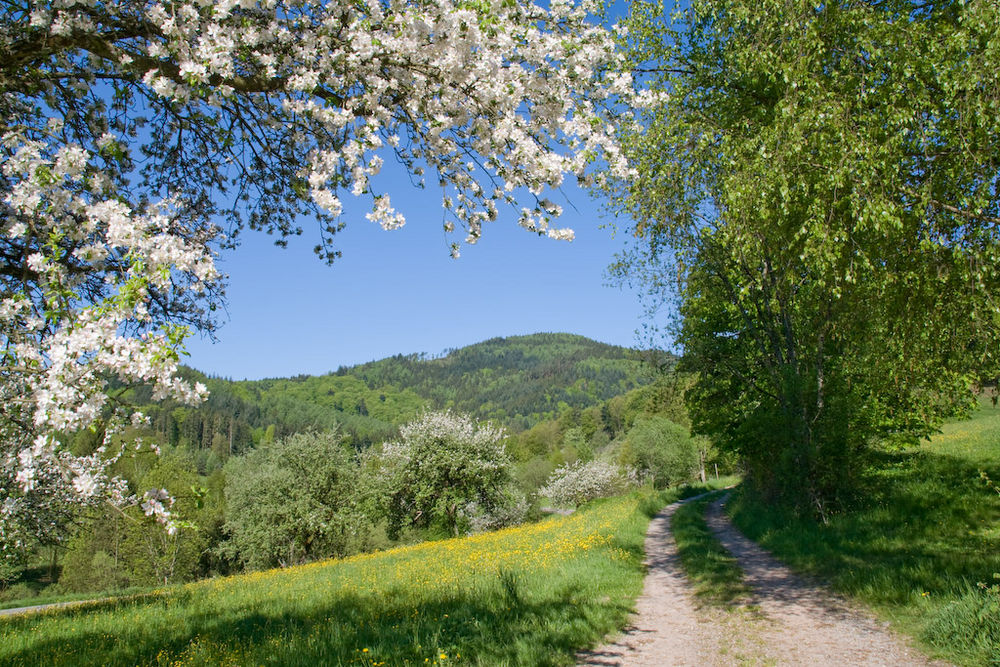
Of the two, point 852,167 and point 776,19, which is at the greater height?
point 776,19

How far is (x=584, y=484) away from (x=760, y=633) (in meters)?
49.1

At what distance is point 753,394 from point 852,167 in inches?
641

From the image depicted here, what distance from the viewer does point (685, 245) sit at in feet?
46.5

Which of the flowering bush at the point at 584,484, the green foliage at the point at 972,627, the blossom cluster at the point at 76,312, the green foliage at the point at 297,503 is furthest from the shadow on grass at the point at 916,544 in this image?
the flowering bush at the point at 584,484

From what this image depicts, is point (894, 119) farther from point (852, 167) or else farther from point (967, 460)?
point (967, 460)

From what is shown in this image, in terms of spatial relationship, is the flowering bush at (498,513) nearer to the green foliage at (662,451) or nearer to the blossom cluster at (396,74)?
the green foliage at (662,451)

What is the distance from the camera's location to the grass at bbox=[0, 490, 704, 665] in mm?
6785

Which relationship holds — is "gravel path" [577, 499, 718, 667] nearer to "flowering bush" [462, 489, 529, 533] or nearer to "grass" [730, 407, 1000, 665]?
"grass" [730, 407, 1000, 665]

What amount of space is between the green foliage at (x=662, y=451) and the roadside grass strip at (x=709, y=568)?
4635 centimetres

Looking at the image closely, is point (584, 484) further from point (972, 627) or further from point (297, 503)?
point (972, 627)

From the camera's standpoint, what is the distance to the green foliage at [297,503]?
102ft

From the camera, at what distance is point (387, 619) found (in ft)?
27.6

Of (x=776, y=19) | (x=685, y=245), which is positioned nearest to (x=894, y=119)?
(x=776, y=19)

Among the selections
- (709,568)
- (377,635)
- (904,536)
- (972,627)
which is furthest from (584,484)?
(972,627)
